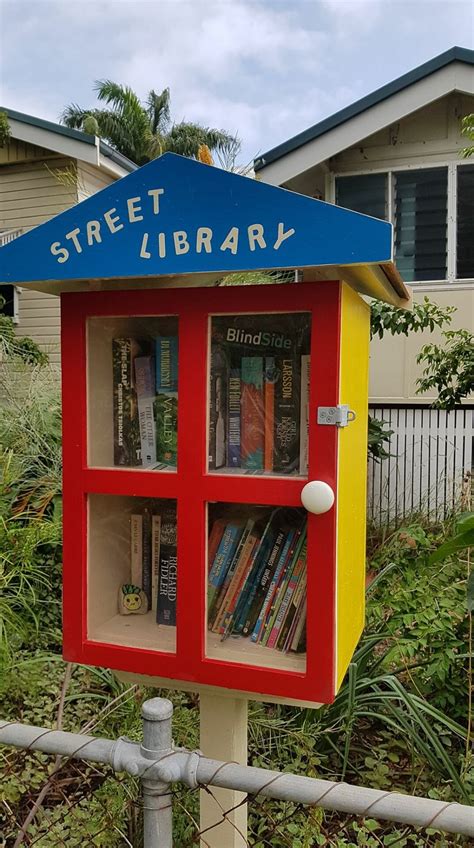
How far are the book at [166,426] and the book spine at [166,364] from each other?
2 cm

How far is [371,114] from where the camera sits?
266 inches

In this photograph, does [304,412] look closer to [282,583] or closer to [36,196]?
[282,583]

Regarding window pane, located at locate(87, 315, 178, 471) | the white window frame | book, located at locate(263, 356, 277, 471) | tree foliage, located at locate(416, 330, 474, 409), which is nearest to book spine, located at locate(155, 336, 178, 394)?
window pane, located at locate(87, 315, 178, 471)

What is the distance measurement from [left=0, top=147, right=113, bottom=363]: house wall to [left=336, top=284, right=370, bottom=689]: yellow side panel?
25.0ft

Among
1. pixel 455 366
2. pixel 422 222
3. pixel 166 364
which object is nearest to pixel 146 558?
pixel 166 364

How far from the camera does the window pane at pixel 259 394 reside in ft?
4.72

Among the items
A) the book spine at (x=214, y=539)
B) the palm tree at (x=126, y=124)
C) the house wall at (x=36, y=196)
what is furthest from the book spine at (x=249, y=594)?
the palm tree at (x=126, y=124)

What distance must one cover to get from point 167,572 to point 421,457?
17.2ft

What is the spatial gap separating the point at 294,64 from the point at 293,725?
14484 millimetres

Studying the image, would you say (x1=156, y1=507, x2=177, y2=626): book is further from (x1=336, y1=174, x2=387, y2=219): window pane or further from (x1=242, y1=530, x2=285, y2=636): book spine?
(x1=336, y1=174, x2=387, y2=219): window pane

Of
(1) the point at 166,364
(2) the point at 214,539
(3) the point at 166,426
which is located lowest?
(2) the point at 214,539

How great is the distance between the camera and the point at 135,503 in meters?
1.65

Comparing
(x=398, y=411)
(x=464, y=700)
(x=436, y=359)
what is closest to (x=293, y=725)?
(x=464, y=700)

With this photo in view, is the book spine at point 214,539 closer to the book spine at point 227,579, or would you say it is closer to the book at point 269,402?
the book spine at point 227,579
